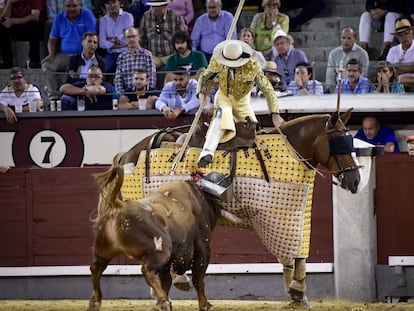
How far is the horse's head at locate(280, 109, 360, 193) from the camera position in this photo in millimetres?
10109

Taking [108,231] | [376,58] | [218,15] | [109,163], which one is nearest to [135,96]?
[109,163]

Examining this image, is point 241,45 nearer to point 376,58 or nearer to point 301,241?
point 301,241

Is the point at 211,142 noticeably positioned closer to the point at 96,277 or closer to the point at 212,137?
the point at 212,137

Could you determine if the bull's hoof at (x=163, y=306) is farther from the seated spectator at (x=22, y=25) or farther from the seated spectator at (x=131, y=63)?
the seated spectator at (x=22, y=25)

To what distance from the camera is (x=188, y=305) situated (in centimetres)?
1103

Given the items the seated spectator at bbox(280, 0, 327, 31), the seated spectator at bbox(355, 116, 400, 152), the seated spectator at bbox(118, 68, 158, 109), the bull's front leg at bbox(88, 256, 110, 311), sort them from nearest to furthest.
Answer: the bull's front leg at bbox(88, 256, 110, 311), the seated spectator at bbox(355, 116, 400, 152), the seated spectator at bbox(118, 68, 158, 109), the seated spectator at bbox(280, 0, 327, 31)

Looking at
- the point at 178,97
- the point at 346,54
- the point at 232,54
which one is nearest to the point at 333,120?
the point at 232,54

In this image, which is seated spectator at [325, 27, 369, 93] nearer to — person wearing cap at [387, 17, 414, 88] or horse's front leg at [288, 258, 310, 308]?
person wearing cap at [387, 17, 414, 88]

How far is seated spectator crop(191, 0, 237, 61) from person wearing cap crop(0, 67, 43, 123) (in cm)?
198

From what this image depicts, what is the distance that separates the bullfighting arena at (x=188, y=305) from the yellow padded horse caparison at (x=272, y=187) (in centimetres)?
60

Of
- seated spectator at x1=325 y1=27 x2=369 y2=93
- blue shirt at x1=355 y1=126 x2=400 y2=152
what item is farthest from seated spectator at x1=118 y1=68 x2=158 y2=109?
blue shirt at x1=355 y1=126 x2=400 y2=152

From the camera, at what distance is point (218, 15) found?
14164 millimetres

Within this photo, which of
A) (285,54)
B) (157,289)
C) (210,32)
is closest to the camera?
(157,289)

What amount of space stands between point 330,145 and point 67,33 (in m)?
5.17
